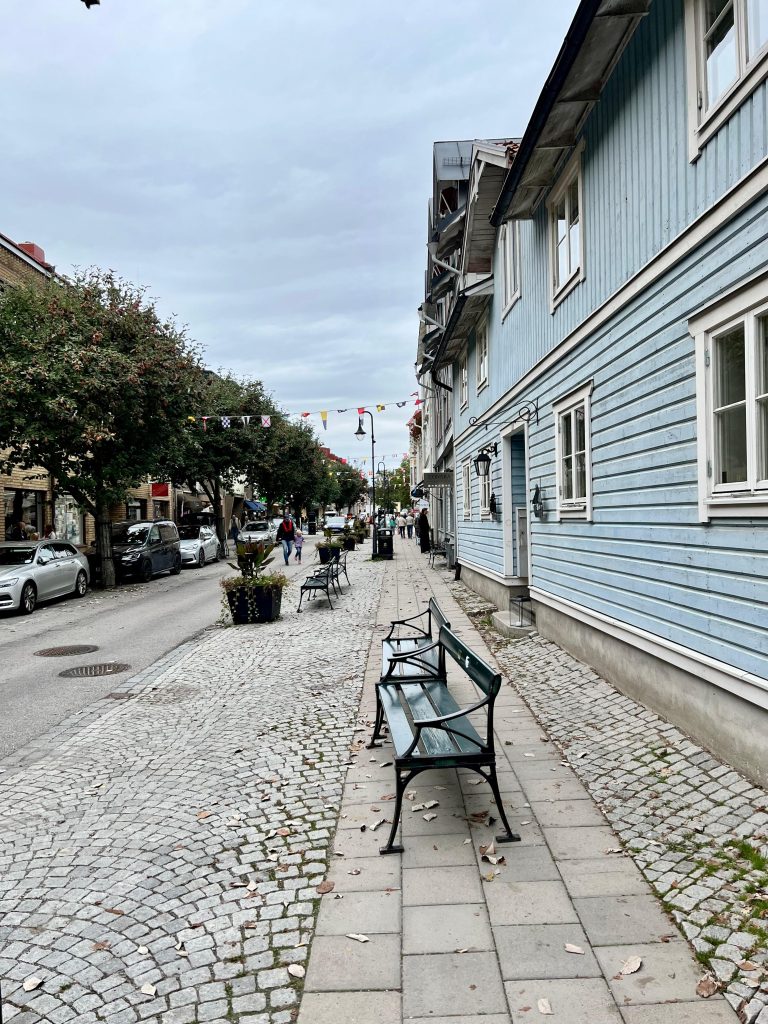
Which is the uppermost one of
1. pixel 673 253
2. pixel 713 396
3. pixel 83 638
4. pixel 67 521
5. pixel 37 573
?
pixel 673 253

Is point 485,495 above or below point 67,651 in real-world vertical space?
above

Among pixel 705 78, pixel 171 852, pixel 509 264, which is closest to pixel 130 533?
pixel 509 264

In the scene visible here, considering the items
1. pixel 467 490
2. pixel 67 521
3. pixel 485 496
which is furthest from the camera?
pixel 67 521

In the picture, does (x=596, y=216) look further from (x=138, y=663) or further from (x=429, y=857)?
(x=138, y=663)

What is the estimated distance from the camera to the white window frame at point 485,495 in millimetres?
14758

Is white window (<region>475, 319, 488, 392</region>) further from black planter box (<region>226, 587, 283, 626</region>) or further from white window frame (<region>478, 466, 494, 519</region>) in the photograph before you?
black planter box (<region>226, 587, 283, 626</region>)

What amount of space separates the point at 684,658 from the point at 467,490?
13243 mm

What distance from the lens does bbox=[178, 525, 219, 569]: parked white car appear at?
27.5 metres

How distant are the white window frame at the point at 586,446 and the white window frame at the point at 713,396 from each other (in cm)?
270

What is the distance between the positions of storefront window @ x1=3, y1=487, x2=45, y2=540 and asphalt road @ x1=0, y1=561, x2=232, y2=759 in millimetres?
7628

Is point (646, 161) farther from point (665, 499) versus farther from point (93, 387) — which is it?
point (93, 387)

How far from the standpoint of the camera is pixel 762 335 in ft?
15.1

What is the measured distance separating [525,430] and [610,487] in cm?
420

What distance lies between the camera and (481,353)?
53.0ft
